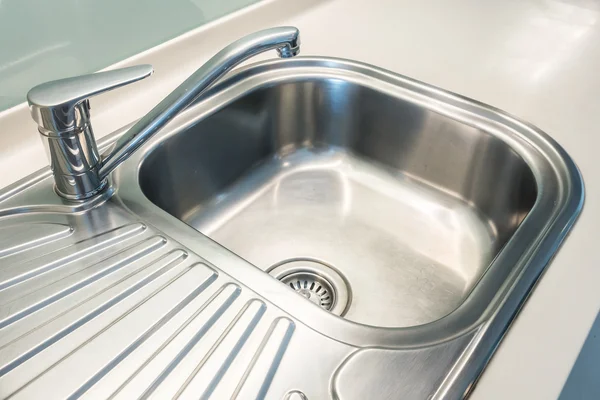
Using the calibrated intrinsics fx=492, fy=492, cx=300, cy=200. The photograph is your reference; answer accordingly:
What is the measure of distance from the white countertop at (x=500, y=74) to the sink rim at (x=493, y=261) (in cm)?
2

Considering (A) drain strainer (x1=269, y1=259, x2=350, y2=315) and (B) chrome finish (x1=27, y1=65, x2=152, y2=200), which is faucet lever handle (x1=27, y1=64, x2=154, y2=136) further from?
(A) drain strainer (x1=269, y1=259, x2=350, y2=315)

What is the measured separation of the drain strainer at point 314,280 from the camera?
29.1 inches

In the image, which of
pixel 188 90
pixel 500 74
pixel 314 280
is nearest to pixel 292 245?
pixel 314 280

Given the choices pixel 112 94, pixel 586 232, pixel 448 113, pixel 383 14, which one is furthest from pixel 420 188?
pixel 112 94

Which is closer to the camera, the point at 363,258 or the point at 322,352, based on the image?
the point at 322,352

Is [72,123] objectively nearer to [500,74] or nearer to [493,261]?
[493,261]

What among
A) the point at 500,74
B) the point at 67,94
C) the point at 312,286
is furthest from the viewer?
the point at 500,74

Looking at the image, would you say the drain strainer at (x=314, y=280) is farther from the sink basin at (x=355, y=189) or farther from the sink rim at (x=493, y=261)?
the sink rim at (x=493, y=261)

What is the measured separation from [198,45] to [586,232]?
2.26 feet

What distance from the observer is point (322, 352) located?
464 mm

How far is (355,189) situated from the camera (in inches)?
35.1

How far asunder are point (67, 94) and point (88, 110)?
0.16ft

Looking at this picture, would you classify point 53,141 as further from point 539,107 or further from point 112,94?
point 539,107

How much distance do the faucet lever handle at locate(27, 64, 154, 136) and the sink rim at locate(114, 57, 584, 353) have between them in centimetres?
14
